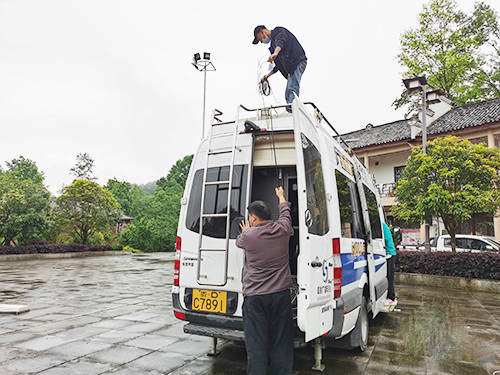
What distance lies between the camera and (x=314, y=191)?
3426 mm

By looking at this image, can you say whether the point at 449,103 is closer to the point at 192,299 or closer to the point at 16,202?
the point at 192,299

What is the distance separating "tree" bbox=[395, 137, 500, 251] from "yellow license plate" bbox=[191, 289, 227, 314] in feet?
30.3

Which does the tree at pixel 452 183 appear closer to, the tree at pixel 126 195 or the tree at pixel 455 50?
the tree at pixel 455 50

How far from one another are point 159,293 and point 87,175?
54.0 metres

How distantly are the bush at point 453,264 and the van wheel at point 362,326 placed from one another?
7.13 meters

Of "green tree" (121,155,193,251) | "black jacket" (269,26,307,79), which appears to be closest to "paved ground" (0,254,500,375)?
"black jacket" (269,26,307,79)

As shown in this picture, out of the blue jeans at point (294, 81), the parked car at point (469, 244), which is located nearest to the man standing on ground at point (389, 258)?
the blue jeans at point (294, 81)

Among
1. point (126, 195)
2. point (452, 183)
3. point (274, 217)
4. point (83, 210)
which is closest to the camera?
point (274, 217)

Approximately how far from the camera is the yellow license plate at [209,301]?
3588mm

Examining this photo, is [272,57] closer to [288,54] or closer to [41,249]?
[288,54]

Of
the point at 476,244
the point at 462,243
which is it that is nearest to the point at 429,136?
the point at 462,243

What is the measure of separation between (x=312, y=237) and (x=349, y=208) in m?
1.30

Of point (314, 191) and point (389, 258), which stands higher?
point (314, 191)

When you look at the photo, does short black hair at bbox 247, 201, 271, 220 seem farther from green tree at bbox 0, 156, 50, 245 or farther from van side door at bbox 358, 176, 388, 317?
green tree at bbox 0, 156, 50, 245
